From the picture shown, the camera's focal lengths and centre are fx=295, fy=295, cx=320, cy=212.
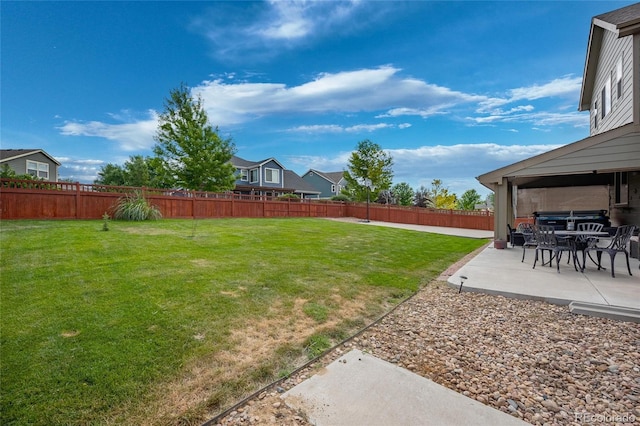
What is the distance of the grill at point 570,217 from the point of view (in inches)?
443

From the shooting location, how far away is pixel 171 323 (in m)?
2.97

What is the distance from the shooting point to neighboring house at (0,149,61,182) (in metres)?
20.2

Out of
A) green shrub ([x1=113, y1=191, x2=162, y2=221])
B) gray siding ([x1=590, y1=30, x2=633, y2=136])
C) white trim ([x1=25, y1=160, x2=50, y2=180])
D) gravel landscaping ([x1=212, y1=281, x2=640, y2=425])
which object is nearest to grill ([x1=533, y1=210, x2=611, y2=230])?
gray siding ([x1=590, y1=30, x2=633, y2=136])

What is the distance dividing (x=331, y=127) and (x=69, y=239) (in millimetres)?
20385

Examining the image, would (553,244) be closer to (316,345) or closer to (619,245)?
(619,245)

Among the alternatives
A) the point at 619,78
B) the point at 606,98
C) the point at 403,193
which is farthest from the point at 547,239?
the point at 403,193

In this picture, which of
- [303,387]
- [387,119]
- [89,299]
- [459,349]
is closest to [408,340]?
[459,349]

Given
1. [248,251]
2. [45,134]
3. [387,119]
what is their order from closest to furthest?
[248,251] → [45,134] → [387,119]

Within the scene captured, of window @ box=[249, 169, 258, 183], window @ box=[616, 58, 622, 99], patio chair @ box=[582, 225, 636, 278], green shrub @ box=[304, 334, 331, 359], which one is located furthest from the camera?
window @ box=[249, 169, 258, 183]

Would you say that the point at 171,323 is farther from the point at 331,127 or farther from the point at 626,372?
the point at 331,127

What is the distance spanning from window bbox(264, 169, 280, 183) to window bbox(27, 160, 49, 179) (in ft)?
56.7

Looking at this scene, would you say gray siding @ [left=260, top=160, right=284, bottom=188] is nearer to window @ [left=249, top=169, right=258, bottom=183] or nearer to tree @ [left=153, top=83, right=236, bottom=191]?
window @ [left=249, top=169, right=258, bottom=183]

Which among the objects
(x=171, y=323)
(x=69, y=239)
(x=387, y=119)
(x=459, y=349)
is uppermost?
(x=387, y=119)

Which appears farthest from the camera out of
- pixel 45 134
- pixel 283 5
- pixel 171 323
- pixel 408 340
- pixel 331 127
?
pixel 331 127
